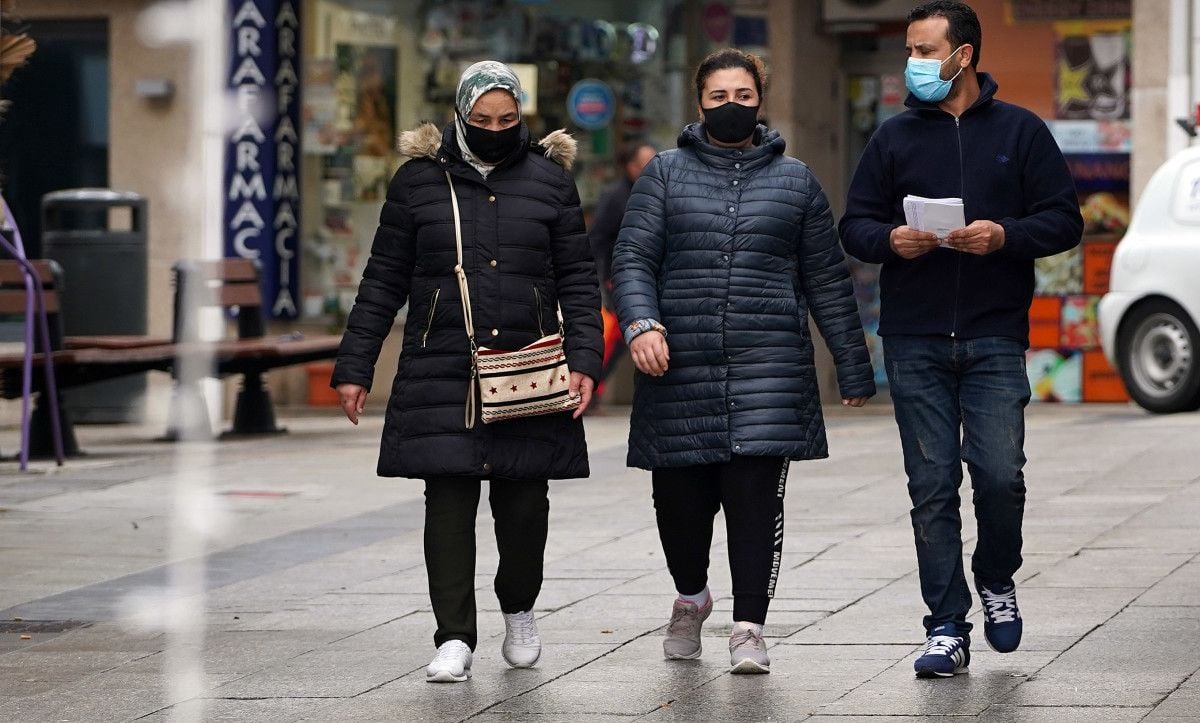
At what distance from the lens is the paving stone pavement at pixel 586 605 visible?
591 centimetres

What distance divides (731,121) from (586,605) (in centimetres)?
192

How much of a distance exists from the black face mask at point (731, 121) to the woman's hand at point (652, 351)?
1.91ft

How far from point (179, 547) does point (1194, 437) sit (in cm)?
587

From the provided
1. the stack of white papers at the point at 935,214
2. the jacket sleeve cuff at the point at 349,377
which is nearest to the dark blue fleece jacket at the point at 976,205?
the stack of white papers at the point at 935,214

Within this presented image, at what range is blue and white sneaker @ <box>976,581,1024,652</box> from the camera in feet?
20.6

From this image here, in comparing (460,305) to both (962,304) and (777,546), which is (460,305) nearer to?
(777,546)

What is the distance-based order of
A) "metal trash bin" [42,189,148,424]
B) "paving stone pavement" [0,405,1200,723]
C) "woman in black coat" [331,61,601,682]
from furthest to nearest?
"metal trash bin" [42,189,148,424], "woman in black coat" [331,61,601,682], "paving stone pavement" [0,405,1200,723]

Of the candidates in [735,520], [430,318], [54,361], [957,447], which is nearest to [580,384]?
[430,318]

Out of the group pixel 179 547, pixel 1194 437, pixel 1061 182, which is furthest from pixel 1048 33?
pixel 1061 182

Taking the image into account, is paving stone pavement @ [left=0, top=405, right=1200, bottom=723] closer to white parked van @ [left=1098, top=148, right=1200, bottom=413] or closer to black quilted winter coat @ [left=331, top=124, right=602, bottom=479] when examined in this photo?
black quilted winter coat @ [left=331, top=124, right=602, bottom=479]

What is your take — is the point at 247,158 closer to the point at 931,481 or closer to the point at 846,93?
the point at 846,93

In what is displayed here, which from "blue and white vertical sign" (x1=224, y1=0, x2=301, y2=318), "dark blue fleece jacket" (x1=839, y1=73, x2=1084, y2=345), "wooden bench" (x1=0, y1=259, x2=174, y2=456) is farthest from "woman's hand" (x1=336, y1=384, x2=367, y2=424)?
"blue and white vertical sign" (x1=224, y1=0, x2=301, y2=318)

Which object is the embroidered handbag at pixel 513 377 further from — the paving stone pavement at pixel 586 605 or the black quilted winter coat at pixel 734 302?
the paving stone pavement at pixel 586 605

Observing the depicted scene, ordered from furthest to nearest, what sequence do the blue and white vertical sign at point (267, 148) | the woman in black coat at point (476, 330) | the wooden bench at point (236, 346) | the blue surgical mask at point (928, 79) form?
the blue and white vertical sign at point (267, 148), the wooden bench at point (236, 346), the woman in black coat at point (476, 330), the blue surgical mask at point (928, 79)
